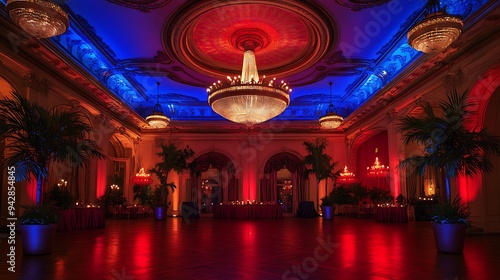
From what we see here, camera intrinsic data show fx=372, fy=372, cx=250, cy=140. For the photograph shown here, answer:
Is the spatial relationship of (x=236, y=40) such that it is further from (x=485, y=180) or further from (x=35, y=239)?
(x=485, y=180)

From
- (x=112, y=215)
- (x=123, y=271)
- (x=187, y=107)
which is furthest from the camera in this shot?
(x=187, y=107)

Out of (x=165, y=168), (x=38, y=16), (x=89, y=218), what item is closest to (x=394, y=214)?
(x=165, y=168)

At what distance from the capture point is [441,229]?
17.9 feet

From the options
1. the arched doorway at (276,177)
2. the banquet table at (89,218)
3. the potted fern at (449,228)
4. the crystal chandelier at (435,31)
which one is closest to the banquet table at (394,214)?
the arched doorway at (276,177)

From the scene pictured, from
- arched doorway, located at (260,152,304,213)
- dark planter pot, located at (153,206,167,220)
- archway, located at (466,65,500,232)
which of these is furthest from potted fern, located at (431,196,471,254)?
arched doorway, located at (260,152,304,213)

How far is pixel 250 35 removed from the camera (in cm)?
936

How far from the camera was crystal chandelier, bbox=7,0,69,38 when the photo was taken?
5160 mm

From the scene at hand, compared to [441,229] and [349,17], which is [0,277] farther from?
[349,17]

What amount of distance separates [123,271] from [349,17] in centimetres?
736

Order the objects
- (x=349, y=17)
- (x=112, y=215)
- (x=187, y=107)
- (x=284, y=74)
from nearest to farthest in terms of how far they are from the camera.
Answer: (x=349, y=17) < (x=284, y=74) < (x=112, y=215) < (x=187, y=107)

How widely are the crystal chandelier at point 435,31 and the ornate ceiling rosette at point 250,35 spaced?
8.99 ft

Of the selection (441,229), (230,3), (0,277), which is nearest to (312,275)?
(441,229)

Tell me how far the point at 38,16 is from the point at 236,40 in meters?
5.15

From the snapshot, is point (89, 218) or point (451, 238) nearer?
point (451, 238)
